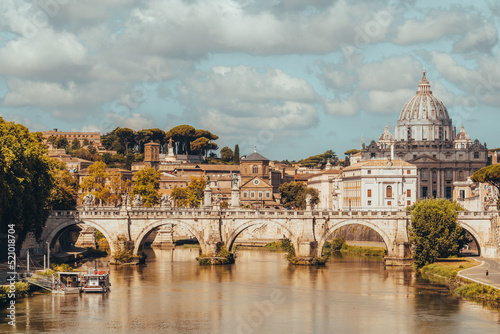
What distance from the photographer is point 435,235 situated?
74875mm

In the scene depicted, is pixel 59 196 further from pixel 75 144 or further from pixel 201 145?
pixel 75 144

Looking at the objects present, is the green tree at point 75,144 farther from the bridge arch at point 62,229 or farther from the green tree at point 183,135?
the bridge arch at point 62,229

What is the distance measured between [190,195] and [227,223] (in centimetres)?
4334

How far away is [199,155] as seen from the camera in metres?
185

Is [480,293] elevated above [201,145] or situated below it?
below

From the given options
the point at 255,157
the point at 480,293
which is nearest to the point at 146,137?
the point at 255,157

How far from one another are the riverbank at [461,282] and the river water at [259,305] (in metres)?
0.87

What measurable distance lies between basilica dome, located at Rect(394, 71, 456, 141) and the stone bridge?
106m

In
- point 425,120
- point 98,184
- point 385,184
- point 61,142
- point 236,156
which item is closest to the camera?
point 98,184

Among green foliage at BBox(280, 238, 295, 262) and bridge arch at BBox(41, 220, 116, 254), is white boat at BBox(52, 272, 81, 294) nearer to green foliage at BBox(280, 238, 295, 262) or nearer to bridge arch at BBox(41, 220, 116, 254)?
bridge arch at BBox(41, 220, 116, 254)

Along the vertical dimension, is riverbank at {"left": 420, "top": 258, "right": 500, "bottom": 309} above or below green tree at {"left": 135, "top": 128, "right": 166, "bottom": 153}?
below

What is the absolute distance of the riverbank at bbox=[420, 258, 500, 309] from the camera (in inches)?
2250

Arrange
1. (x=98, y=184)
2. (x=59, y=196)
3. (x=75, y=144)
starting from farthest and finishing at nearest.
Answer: (x=75, y=144) < (x=98, y=184) < (x=59, y=196)

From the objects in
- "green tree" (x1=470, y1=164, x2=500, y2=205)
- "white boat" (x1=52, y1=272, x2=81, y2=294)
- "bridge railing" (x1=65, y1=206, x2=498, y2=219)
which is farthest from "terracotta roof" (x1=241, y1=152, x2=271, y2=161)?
"white boat" (x1=52, y1=272, x2=81, y2=294)
